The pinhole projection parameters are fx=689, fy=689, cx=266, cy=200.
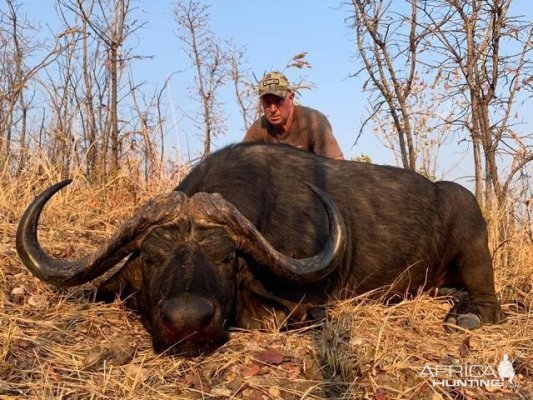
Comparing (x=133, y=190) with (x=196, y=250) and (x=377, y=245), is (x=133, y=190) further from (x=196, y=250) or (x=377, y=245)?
(x=196, y=250)

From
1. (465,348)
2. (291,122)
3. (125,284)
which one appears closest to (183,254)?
(125,284)

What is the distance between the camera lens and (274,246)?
4.17 metres

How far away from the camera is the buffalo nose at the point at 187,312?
9.94ft

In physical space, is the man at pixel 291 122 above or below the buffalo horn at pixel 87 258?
above

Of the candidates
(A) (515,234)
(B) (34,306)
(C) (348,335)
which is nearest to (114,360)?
(B) (34,306)

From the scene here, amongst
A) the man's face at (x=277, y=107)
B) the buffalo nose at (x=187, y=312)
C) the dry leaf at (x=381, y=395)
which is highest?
the man's face at (x=277, y=107)

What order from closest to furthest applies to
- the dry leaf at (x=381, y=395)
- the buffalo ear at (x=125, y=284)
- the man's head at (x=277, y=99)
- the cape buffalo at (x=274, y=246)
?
the dry leaf at (x=381, y=395)
the cape buffalo at (x=274, y=246)
the buffalo ear at (x=125, y=284)
the man's head at (x=277, y=99)

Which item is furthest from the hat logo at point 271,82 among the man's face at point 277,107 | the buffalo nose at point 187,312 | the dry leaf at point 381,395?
the dry leaf at point 381,395

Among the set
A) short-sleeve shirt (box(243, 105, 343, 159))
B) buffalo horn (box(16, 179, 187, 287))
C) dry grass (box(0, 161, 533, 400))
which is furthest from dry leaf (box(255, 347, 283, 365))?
short-sleeve shirt (box(243, 105, 343, 159))

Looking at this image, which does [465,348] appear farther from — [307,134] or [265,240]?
[307,134]

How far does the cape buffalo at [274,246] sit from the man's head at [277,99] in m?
1.84

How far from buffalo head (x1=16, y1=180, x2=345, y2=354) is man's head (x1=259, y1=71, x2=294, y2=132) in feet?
10.5

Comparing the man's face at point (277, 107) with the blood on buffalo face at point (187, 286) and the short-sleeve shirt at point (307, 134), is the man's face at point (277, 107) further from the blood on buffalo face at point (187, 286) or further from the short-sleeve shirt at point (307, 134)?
the blood on buffalo face at point (187, 286)

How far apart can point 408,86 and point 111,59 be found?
134 inches
